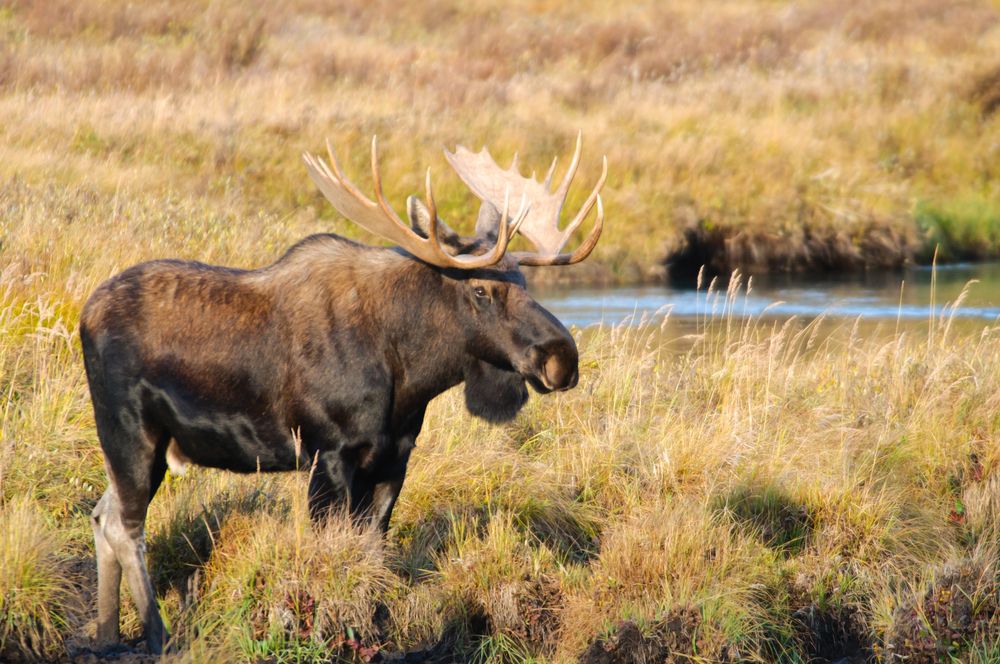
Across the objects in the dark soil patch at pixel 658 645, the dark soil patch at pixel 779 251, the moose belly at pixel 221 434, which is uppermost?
the moose belly at pixel 221 434

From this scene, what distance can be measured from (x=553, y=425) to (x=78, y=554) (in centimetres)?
285

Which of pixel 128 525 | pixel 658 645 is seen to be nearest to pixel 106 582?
pixel 128 525

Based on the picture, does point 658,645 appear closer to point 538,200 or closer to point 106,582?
point 538,200

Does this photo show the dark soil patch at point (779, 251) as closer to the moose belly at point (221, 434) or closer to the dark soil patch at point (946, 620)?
the dark soil patch at point (946, 620)

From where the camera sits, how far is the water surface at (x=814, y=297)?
14.3 m

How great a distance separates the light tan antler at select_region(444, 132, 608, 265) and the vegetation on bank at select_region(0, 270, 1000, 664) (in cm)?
135

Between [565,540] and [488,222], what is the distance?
1.78 m

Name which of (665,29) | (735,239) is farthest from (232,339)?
(665,29)

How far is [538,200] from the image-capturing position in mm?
6230

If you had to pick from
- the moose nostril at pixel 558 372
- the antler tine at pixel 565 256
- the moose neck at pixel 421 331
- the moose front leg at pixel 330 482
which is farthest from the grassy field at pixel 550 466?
the antler tine at pixel 565 256

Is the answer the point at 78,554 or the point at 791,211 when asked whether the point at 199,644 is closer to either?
the point at 78,554

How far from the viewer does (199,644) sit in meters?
5.30

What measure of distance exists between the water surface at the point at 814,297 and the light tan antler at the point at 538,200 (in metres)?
6.98

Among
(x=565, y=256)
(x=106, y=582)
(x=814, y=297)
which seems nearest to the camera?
(x=106, y=582)
